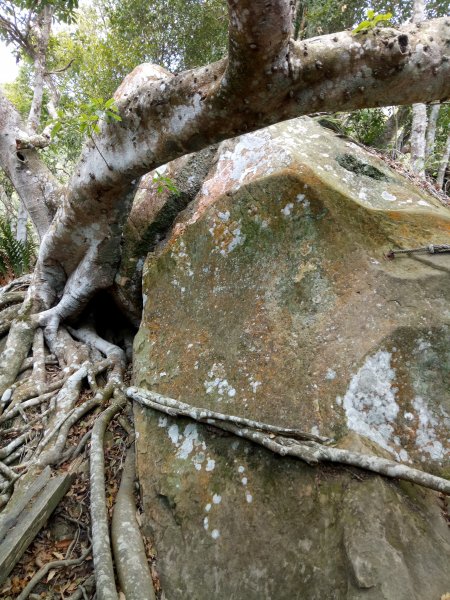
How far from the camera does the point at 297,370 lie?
2562 mm

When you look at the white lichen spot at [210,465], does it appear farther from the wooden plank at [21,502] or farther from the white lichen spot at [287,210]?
the white lichen spot at [287,210]

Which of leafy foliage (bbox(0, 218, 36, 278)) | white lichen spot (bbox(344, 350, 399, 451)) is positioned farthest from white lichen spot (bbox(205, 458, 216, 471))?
leafy foliage (bbox(0, 218, 36, 278))

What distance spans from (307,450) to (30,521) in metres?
1.83

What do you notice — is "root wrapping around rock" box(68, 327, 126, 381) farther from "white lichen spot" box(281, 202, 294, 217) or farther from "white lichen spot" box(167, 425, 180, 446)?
"white lichen spot" box(281, 202, 294, 217)

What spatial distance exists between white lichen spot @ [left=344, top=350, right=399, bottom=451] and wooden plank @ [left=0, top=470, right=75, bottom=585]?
2046 millimetres

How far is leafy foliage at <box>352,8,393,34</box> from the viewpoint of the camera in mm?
2023

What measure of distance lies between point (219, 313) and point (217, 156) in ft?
6.14

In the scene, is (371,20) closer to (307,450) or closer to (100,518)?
(307,450)

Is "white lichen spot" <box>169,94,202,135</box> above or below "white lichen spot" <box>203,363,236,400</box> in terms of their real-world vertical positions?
above

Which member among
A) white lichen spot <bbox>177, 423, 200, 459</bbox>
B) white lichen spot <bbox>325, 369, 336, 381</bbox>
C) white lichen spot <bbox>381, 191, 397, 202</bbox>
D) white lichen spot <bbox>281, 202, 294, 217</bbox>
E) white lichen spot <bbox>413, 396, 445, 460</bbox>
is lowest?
white lichen spot <bbox>177, 423, 200, 459</bbox>

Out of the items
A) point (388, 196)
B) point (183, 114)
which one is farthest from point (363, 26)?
Result: point (388, 196)

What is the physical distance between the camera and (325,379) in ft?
8.04

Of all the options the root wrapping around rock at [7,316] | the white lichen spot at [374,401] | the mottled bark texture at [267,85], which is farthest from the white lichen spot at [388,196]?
the root wrapping around rock at [7,316]

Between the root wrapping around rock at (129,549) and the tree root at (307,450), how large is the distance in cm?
64
